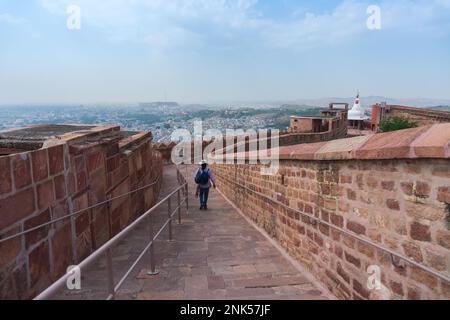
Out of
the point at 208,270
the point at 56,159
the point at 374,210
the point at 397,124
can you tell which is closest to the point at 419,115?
A: the point at 397,124

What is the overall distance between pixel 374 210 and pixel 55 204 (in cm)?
326

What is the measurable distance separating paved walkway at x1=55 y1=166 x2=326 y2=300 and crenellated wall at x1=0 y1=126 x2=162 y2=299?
48 cm

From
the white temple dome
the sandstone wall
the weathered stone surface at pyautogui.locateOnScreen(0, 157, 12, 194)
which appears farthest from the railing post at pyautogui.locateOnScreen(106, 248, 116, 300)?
the white temple dome

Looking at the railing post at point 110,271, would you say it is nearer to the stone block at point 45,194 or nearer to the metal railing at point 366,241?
the stone block at point 45,194

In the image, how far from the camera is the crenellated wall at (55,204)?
3.06 metres

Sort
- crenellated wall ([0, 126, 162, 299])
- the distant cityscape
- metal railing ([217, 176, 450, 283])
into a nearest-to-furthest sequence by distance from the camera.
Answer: metal railing ([217, 176, 450, 283]), crenellated wall ([0, 126, 162, 299]), the distant cityscape

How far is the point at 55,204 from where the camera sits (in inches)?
154

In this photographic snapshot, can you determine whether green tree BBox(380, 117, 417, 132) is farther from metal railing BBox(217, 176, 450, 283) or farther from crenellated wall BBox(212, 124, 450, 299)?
crenellated wall BBox(212, 124, 450, 299)

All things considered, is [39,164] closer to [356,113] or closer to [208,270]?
[208,270]

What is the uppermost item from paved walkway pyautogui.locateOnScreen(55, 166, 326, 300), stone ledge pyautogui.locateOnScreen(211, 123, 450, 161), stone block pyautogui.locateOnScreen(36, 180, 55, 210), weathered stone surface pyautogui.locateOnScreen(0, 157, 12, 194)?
stone ledge pyautogui.locateOnScreen(211, 123, 450, 161)

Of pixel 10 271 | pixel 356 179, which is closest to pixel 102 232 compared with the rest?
pixel 10 271

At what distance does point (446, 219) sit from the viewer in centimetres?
263

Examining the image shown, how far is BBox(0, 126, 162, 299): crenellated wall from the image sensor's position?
3057 millimetres

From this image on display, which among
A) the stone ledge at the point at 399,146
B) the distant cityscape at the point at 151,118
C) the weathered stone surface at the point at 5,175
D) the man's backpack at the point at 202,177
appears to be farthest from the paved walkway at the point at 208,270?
the distant cityscape at the point at 151,118
